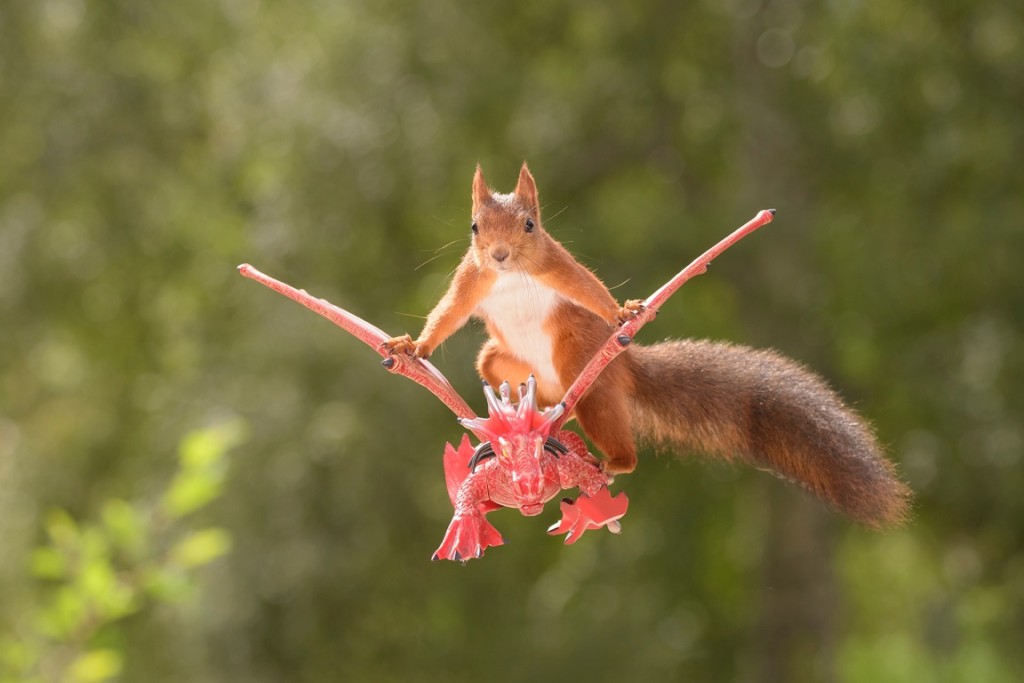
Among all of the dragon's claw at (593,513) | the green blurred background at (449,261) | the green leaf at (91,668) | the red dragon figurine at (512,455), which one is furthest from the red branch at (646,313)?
the green blurred background at (449,261)

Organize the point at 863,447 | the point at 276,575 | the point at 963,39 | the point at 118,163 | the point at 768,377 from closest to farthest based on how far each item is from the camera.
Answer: the point at 863,447 < the point at 768,377 < the point at 963,39 < the point at 276,575 < the point at 118,163

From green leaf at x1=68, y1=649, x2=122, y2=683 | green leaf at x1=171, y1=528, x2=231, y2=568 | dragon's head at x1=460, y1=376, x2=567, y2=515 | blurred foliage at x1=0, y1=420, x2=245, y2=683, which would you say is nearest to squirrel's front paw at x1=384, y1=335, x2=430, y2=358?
dragon's head at x1=460, y1=376, x2=567, y2=515

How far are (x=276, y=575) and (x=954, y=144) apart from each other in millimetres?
5352

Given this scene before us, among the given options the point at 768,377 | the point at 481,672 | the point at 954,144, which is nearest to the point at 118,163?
the point at 481,672

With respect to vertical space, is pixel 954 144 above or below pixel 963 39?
A: below

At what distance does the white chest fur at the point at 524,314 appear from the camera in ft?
5.35

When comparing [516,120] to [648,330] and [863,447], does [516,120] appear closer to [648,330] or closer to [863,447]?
[648,330]

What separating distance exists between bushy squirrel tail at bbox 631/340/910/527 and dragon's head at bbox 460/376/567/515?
0.27m

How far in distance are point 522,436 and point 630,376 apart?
0.87 feet

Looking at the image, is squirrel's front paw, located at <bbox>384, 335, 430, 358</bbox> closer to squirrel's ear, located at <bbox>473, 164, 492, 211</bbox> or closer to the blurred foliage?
squirrel's ear, located at <bbox>473, 164, 492, 211</bbox>

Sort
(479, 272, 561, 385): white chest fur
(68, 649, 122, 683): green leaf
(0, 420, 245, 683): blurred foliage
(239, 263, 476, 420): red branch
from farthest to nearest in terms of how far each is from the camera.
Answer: (68, 649, 122, 683): green leaf < (0, 420, 245, 683): blurred foliage < (479, 272, 561, 385): white chest fur < (239, 263, 476, 420): red branch

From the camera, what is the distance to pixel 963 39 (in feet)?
27.6

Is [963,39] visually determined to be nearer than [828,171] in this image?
Yes

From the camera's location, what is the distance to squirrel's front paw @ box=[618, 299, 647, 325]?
5.09ft
